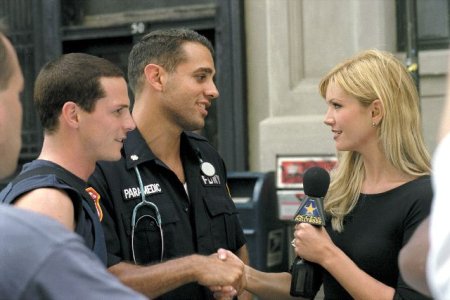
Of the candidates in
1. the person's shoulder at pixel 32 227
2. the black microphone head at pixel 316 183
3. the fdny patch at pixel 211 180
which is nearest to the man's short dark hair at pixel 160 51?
the fdny patch at pixel 211 180

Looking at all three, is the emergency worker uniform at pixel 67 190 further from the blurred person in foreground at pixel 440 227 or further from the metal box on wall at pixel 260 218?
the metal box on wall at pixel 260 218

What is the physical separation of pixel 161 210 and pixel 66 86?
635 mm

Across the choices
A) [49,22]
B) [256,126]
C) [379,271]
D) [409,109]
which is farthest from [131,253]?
[49,22]

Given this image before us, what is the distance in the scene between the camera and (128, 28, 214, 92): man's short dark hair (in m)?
4.08

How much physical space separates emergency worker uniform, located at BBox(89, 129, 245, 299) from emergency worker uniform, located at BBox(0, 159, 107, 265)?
369 mm

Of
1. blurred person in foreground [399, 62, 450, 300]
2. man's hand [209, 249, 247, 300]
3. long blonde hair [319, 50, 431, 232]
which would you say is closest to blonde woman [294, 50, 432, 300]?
long blonde hair [319, 50, 431, 232]

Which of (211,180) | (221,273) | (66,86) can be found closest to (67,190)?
(66,86)

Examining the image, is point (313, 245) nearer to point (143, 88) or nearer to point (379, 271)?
point (379, 271)

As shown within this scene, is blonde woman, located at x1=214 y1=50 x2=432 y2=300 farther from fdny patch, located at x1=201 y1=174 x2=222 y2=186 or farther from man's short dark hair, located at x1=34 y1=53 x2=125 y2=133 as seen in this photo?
man's short dark hair, located at x1=34 y1=53 x2=125 y2=133

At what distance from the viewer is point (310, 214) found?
3.64 m

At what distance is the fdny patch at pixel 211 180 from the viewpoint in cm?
404

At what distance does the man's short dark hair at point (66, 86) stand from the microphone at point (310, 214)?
84cm

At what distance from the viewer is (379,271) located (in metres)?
3.59

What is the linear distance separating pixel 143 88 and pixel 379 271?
49.3 inches
